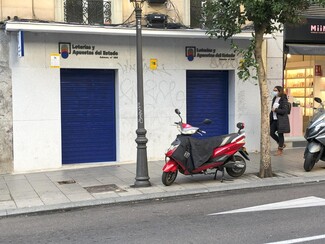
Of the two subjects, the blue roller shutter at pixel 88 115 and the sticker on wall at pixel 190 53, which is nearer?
the blue roller shutter at pixel 88 115

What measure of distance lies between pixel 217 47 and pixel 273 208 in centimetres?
650

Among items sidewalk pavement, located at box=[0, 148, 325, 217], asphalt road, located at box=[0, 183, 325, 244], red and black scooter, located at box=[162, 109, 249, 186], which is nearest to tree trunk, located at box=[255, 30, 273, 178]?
sidewalk pavement, located at box=[0, 148, 325, 217]

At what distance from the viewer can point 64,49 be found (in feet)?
36.2

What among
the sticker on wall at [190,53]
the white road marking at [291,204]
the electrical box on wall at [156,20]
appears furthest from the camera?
the sticker on wall at [190,53]

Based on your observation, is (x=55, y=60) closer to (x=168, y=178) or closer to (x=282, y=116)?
(x=168, y=178)

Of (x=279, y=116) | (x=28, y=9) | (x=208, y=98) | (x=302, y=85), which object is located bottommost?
(x=279, y=116)

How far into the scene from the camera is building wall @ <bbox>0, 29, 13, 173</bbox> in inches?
413

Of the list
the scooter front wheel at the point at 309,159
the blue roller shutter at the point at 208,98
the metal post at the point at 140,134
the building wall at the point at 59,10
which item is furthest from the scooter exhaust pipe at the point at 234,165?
the building wall at the point at 59,10

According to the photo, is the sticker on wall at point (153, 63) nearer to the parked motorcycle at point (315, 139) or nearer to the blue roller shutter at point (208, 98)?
the blue roller shutter at point (208, 98)

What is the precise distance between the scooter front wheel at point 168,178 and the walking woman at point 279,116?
175 inches

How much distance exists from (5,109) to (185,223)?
6095 millimetres

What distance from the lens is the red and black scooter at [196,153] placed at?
8.65m

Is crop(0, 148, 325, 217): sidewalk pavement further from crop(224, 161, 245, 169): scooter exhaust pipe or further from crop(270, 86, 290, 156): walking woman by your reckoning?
crop(270, 86, 290, 156): walking woman

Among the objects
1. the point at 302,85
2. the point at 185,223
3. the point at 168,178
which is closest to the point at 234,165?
the point at 168,178
